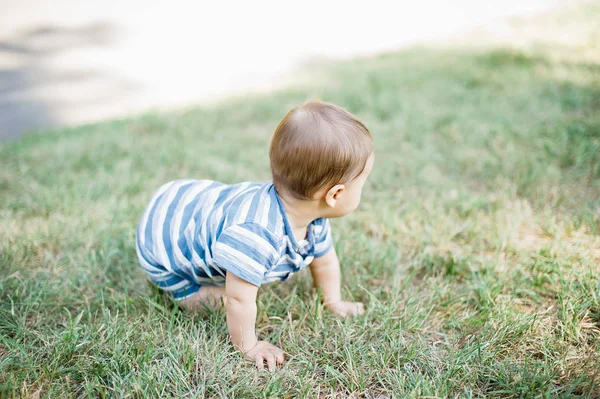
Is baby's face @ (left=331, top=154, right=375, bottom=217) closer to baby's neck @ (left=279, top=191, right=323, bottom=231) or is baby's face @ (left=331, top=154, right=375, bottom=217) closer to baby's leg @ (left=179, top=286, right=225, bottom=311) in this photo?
baby's neck @ (left=279, top=191, right=323, bottom=231)

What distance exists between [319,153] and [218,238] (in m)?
0.46

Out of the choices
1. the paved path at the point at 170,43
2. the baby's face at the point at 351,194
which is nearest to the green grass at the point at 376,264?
the baby's face at the point at 351,194

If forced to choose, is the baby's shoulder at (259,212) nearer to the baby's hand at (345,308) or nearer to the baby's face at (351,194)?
the baby's face at (351,194)

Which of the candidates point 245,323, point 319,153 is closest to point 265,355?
point 245,323

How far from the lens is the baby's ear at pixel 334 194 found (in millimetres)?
1700

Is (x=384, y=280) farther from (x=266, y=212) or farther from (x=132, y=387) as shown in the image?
(x=132, y=387)

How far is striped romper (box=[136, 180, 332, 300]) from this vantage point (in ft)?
5.51

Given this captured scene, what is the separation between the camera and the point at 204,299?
203cm

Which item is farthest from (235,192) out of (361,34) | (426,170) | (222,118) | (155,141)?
(361,34)

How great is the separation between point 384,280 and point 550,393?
2.70 feet

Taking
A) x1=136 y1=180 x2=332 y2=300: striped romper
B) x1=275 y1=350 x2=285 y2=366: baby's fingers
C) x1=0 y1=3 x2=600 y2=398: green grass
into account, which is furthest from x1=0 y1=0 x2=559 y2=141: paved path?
x1=275 y1=350 x2=285 y2=366: baby's fingers

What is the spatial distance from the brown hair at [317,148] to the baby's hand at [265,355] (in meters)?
0.59

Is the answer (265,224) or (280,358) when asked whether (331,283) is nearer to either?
(280,358)

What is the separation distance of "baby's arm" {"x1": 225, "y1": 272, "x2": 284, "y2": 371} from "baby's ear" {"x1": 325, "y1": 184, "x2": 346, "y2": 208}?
0.40 metres
